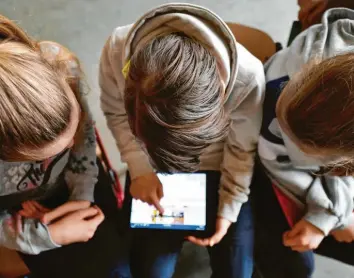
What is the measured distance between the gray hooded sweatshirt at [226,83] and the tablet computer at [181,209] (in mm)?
38

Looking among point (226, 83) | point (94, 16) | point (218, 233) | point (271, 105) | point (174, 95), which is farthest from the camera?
point (94, 16)

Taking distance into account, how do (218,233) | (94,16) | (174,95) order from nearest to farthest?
(174,95)
(218,233)
(94,16)

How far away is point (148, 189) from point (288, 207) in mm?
282

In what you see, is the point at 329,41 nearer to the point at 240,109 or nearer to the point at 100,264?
the point at 240,109

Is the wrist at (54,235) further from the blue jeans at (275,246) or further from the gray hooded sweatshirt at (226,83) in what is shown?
the blue jeans at (275,246)

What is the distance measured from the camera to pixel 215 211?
3.19ft

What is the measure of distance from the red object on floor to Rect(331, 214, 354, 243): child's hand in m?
0.08

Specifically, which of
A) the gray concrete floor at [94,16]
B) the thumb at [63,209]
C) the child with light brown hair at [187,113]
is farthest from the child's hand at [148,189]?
the gray concrete floor at [94,16]

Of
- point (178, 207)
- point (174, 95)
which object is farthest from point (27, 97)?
point (178, 207)

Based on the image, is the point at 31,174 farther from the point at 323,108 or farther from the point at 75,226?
the point at 323,108

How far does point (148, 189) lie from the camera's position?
955 millimetres

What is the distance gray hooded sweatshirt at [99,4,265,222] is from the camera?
69 cm

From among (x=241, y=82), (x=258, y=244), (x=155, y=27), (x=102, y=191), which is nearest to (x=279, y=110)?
(x=241, y=82)

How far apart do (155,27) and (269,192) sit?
1.48 ft
